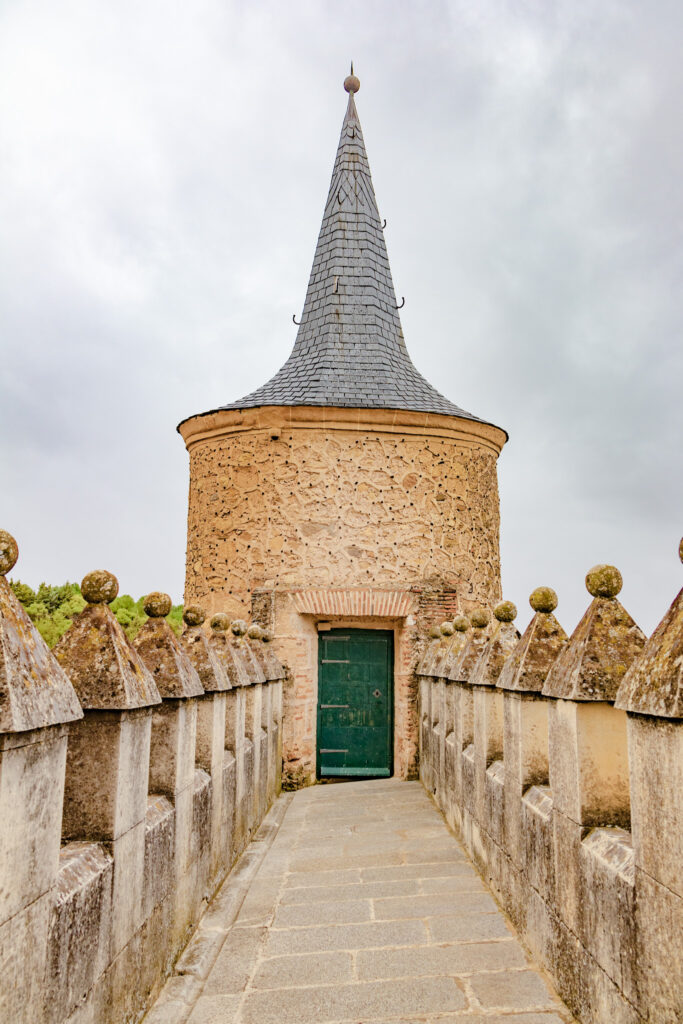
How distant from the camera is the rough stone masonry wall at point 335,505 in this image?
10703 mm

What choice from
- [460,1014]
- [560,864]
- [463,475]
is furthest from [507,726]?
[463,475]

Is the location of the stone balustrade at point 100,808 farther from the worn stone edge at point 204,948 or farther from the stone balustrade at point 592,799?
the stone balustrade at point 592,799

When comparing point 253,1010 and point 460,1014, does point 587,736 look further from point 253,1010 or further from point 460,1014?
point 253,1010

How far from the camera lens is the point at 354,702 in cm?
1095

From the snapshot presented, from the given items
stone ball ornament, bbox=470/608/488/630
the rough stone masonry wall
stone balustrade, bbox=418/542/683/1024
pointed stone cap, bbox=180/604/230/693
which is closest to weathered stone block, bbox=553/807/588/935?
stone balustrade, bbox=418/542/683/1024

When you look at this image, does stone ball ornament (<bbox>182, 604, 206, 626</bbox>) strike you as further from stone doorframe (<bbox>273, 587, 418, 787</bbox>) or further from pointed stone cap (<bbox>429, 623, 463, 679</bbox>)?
stone doorframe (<bbox>273, 587, 418, 787</bbox>)

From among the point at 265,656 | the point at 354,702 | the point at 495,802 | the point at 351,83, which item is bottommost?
the point at 495,802

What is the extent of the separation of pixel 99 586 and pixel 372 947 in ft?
8.05

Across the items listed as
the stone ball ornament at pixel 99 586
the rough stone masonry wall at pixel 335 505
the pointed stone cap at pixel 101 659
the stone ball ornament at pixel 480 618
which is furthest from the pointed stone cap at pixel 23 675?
the rough stone masonry wall at pixel 335 505

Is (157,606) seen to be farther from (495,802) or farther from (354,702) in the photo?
(354,702)

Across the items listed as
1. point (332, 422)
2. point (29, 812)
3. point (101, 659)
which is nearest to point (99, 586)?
point (101, 659)

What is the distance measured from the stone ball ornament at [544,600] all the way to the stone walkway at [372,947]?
5.45 feet

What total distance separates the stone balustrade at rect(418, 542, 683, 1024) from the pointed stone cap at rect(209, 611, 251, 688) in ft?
5.76

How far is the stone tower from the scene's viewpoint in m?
10.6
